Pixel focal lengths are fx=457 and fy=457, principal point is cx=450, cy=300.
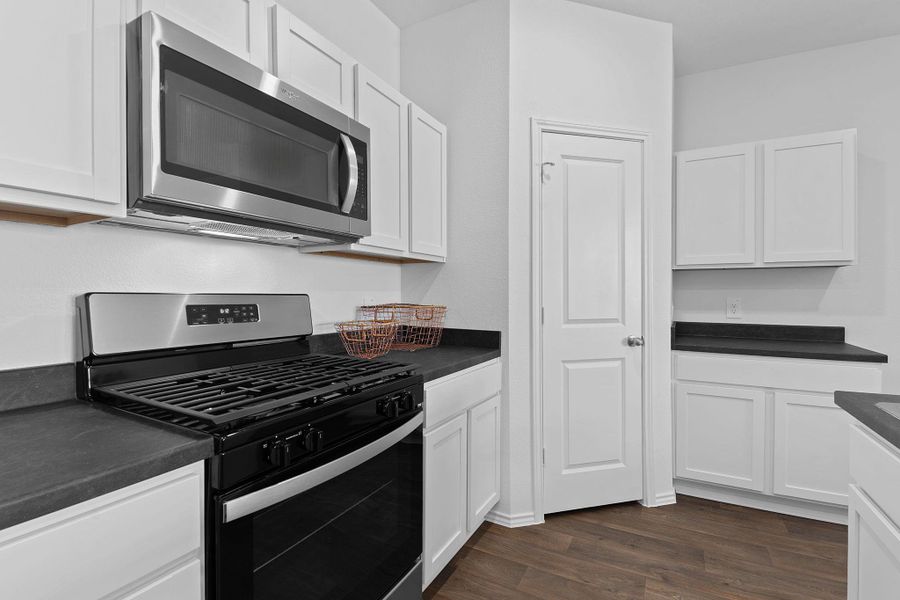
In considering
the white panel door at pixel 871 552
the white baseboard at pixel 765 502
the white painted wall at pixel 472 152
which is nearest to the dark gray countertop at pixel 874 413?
the white panel door at pixel 871 552

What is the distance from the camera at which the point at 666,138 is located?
2643mm

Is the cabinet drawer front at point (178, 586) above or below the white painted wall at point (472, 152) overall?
below

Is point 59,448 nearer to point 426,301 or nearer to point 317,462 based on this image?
point 317,462

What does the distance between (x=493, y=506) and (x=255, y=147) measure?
198 centimetres

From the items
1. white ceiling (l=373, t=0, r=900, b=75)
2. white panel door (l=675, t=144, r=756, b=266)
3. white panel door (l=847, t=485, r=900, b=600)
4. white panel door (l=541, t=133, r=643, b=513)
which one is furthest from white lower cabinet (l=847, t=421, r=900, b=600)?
white ceiling (l=373, t=0, r=900, b=75)

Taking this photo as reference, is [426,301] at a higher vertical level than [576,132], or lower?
lower

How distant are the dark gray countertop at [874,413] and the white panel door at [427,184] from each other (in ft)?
5.48

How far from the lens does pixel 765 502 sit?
2.58m

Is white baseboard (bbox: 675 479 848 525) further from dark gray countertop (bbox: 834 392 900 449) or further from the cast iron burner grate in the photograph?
the cast iron burner grate

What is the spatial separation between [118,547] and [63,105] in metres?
0.90

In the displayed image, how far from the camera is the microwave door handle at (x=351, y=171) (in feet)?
5.46

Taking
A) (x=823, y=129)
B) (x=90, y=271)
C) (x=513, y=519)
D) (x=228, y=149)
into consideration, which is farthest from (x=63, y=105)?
(x=823, y=129)

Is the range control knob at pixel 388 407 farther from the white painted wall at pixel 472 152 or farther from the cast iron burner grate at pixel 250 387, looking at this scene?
the white painted wall at pixel 472 152

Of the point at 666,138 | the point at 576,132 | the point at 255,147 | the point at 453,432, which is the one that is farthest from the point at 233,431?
the point at 666,138
